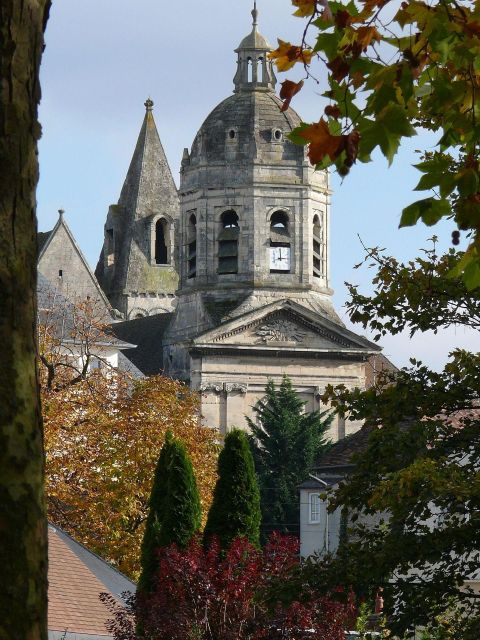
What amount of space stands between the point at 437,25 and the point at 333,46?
501 mm

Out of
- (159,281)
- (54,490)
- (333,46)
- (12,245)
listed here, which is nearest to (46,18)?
(12,245)

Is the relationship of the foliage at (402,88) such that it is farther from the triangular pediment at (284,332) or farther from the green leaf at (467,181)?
the triangular pediment at (284,332)

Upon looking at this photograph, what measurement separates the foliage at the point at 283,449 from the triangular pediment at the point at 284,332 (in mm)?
4719

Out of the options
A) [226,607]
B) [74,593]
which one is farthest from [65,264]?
[226,607]

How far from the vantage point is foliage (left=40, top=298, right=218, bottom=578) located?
154 ft

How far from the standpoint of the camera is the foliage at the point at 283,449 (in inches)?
2995

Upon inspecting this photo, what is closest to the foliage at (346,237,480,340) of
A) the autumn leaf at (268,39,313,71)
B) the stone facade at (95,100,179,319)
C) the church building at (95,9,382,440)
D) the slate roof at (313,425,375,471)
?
the autumn leaf at (268,39,313,71)

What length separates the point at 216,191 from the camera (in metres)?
98.3

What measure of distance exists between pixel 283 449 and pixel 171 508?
154 ft

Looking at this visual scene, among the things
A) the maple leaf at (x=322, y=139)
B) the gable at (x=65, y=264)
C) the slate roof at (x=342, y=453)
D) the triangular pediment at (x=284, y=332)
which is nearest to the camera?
the maple leaf at (x=322, y=139)

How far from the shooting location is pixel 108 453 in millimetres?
50000

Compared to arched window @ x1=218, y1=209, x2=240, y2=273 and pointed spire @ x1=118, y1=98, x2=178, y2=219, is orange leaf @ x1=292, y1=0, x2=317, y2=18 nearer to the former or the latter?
arched window @ x1=218, y1=209, x2=240, y2=273

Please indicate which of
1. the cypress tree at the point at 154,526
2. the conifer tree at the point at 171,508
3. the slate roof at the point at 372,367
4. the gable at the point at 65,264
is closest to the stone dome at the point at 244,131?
the slate roof at the point at 372,367

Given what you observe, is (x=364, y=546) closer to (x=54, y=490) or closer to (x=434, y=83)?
(x=434, y=83)
